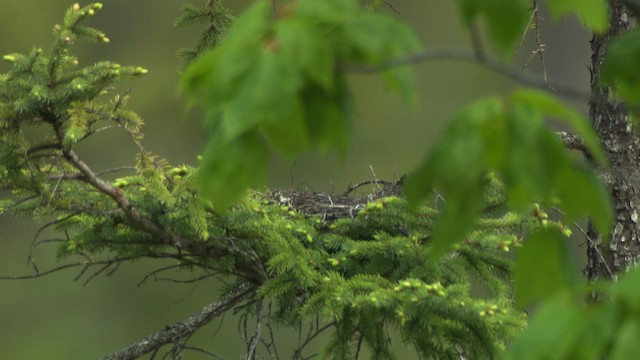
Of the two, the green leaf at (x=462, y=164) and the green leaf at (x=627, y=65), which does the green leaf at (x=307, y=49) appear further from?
A: the green leaf at (x=627, y=65)

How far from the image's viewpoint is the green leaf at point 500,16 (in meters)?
0.88

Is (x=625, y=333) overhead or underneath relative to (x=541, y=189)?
underneath

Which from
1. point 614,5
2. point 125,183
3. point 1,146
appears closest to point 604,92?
point 614,5

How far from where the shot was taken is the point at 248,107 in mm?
824

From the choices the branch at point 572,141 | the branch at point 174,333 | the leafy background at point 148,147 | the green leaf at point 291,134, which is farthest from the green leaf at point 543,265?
the leafy background at point 148,147

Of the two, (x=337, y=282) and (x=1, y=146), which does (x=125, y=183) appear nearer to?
(x=1, y=146)

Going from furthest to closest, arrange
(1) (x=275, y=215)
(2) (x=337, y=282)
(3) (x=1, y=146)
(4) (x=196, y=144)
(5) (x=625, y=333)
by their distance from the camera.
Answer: (4) (x=196, y=144)
(1) (x=275, y=215)
(2) (x=337, y=282)
(3) (x=1, y=146)
(5) (x=625, y=333)

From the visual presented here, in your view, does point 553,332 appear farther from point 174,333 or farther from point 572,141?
point 572,141

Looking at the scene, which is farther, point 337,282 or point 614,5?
point 614,5

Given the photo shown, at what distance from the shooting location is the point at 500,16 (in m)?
0.89

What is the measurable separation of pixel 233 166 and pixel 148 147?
811 centimetres

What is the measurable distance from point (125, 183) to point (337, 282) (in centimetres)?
54

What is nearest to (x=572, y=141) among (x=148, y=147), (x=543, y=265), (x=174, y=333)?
(x=174, y=333)

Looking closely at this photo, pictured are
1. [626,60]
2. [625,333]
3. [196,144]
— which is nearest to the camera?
[625,333]
